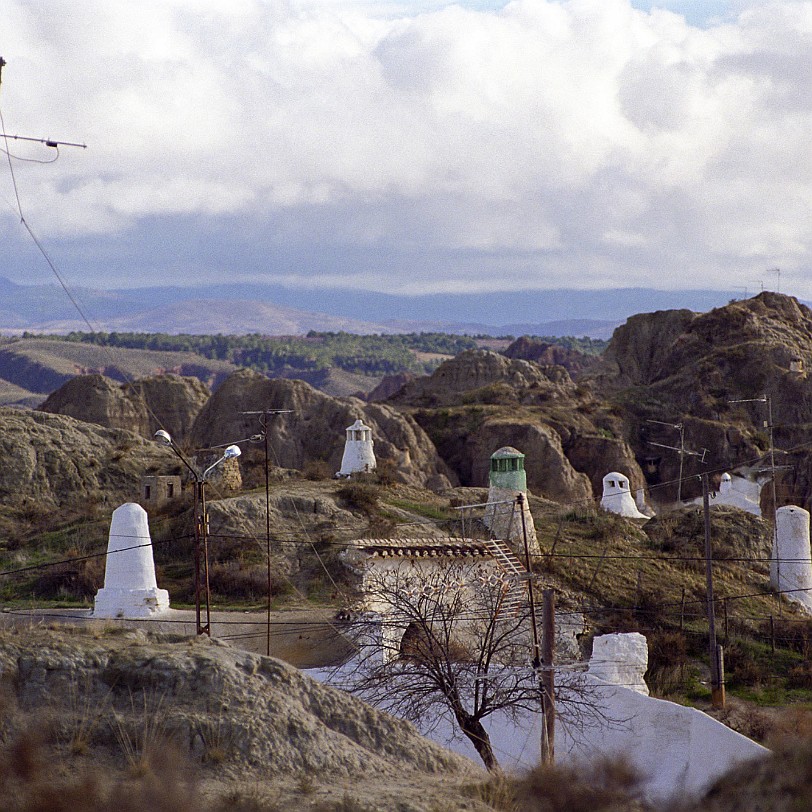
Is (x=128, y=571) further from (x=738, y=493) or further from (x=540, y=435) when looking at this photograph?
(x=738, y=493)

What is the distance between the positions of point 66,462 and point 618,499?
18506 millimetres

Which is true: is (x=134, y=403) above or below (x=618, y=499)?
above

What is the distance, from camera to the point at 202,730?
34.9 ft

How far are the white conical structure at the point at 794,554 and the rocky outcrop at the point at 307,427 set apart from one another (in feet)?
55.0

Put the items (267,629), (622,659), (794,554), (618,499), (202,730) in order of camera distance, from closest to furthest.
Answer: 1. (202,730)
2. (267,629)
3. (622,659)
4. (794,554)
5. (618,499)

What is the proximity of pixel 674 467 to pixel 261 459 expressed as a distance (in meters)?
21.6

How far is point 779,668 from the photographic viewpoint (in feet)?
88.7

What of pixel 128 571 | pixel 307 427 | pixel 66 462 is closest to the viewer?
pixel 128 571

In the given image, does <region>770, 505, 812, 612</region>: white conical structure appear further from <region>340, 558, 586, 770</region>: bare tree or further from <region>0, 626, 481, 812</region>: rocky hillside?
<region>0, 626, 481, 812</region>: rocky hillside

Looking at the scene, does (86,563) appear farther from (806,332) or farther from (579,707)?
(806,332)

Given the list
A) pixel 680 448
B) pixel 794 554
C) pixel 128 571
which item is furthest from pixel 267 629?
pixel 680 448

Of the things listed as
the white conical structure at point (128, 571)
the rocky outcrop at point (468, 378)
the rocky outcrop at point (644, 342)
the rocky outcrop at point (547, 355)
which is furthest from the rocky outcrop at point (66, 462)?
the rocky outcrop at point (547, 355)

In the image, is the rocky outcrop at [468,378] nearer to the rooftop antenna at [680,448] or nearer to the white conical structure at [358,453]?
the rooftop antenna at [680,448]

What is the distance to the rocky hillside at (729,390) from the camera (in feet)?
182
